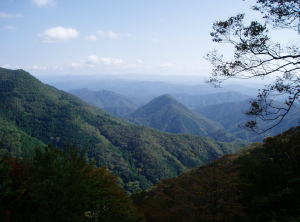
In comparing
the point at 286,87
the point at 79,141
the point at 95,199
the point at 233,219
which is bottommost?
the point at 79,141

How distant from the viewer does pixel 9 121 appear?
19550cm

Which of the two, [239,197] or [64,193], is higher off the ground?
[64,193]

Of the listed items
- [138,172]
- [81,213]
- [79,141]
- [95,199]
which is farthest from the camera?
[79,141]

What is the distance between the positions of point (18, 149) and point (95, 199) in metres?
152

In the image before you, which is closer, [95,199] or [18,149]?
[95,199]

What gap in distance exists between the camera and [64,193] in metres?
13.3

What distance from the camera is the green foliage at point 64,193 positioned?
1330cm

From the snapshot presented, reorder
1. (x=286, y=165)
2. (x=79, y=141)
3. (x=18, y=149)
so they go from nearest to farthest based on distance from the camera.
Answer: (x=286, y=165) < (x=18, y=149) < (x=79, y=141)

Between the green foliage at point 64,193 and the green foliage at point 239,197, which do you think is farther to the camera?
the green foliage at point 239,197

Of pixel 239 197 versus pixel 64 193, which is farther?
pixel 239 197

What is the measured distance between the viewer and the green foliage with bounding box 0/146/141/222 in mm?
13305

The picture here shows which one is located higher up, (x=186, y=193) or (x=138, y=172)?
(x=186, y=193)

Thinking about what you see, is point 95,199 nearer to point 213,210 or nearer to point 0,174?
point 0,174

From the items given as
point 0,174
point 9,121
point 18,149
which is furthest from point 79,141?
point 0,174
